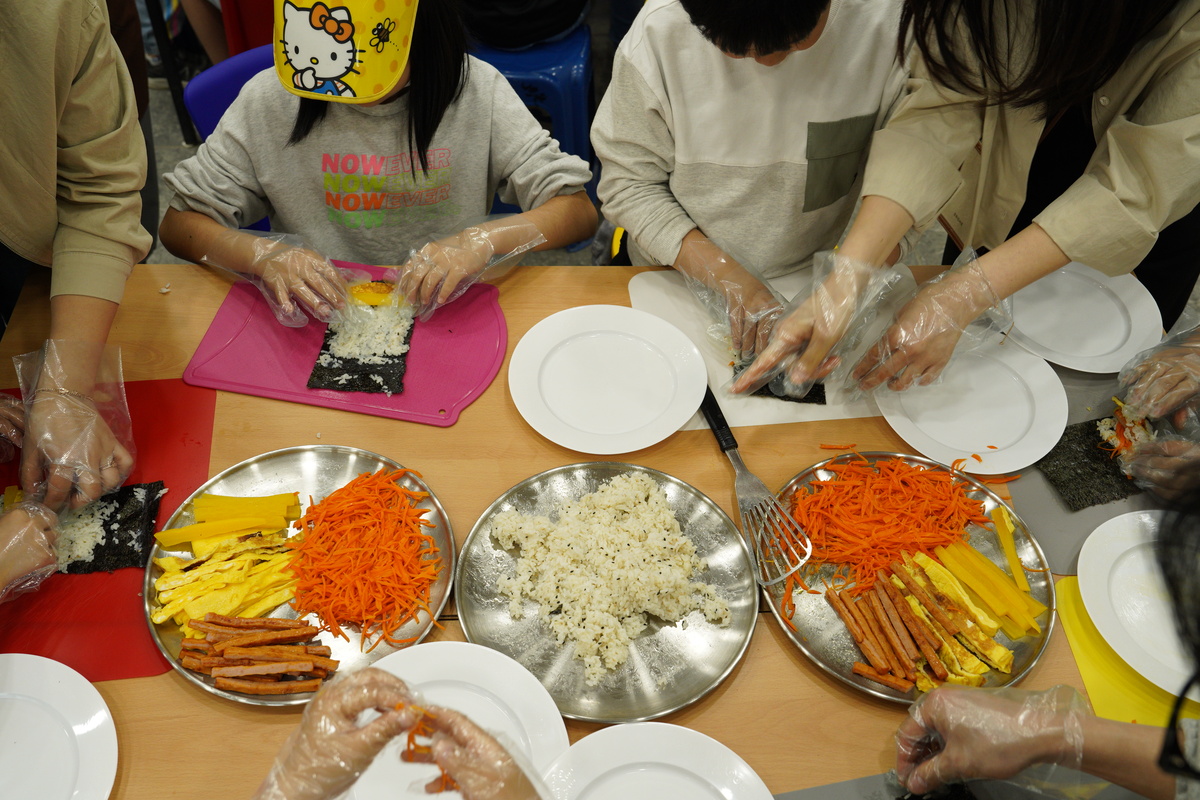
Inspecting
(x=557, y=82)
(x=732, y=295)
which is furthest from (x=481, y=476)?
(x=557, y=82)

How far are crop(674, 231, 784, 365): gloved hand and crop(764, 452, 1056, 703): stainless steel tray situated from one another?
370mm

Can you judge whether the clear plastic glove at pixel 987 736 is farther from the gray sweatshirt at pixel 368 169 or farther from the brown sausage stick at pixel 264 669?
the gray sweatshirt at pixel 368 169

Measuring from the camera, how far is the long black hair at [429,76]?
1.74 metres

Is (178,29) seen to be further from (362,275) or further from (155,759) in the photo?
(155,759)

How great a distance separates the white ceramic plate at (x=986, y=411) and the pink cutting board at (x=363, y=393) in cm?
95

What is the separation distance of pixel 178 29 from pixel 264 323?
12.3ft

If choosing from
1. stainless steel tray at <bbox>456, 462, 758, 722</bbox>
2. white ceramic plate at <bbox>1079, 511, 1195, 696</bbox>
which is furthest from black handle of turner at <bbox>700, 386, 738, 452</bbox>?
white ceramic plate at <bbox>1079, 511, 1195, 696</bbox>

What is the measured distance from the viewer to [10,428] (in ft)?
4.80

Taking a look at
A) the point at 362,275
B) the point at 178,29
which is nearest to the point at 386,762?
the point at 362,275

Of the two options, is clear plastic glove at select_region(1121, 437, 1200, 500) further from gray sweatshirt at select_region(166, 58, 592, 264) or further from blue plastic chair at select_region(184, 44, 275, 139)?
blue plastic chair at select_region(184, 44, 275, 139)

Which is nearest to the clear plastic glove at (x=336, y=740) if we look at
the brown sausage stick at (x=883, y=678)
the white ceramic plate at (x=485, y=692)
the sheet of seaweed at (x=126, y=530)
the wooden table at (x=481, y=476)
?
the white ceramic plate at (x=485, y=692)

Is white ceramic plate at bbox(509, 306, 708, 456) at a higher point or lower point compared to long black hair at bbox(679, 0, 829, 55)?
lower

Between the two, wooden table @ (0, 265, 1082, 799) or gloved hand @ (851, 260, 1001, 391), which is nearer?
wooden table @ (0, 265, 1082, 799)

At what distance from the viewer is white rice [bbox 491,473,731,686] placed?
4.19ft
